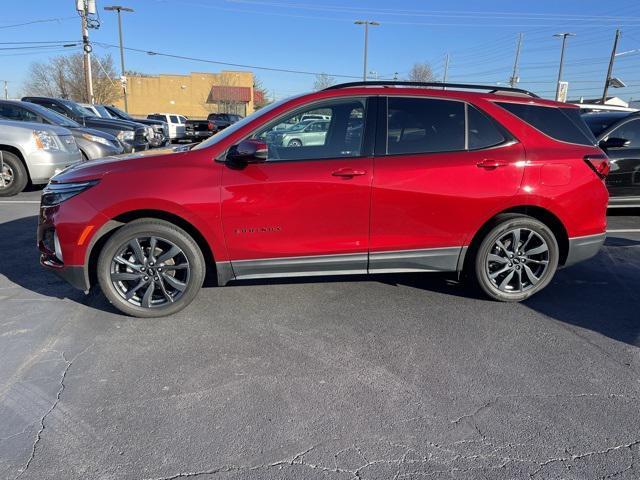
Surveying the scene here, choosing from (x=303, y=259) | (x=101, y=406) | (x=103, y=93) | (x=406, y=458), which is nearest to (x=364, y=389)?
(x=406, y=458)

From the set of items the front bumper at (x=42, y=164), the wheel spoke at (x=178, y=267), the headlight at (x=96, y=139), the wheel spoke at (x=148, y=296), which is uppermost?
the headlight at (x=96, y=139)

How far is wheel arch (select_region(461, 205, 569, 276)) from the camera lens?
4.04 metres

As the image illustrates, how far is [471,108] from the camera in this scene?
13.0 ft

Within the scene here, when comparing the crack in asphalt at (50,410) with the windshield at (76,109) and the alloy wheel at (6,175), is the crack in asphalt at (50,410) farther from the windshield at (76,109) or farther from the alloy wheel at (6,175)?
the windshield at (76,109)

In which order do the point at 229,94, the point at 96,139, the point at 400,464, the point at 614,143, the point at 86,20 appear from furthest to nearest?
the point at 229,94, the point at 86,20, the point at 96,139, the point at 614,143, the point at 400,464

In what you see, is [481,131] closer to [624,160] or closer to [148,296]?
[148,296]

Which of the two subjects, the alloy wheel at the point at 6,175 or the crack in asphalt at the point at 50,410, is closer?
the crack in asphalt at the point at 50,410

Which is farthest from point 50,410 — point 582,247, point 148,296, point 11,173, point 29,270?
point 11,173

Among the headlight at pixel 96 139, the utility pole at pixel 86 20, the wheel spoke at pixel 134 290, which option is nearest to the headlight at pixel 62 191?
the wheel spoke at pixel 134 290

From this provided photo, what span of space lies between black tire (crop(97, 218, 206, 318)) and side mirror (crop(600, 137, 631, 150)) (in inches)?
235

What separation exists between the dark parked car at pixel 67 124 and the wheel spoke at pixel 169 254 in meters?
7.89

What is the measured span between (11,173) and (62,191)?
6.11 metres

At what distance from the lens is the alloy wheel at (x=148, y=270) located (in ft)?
12.0

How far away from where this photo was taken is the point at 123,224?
144 inches
